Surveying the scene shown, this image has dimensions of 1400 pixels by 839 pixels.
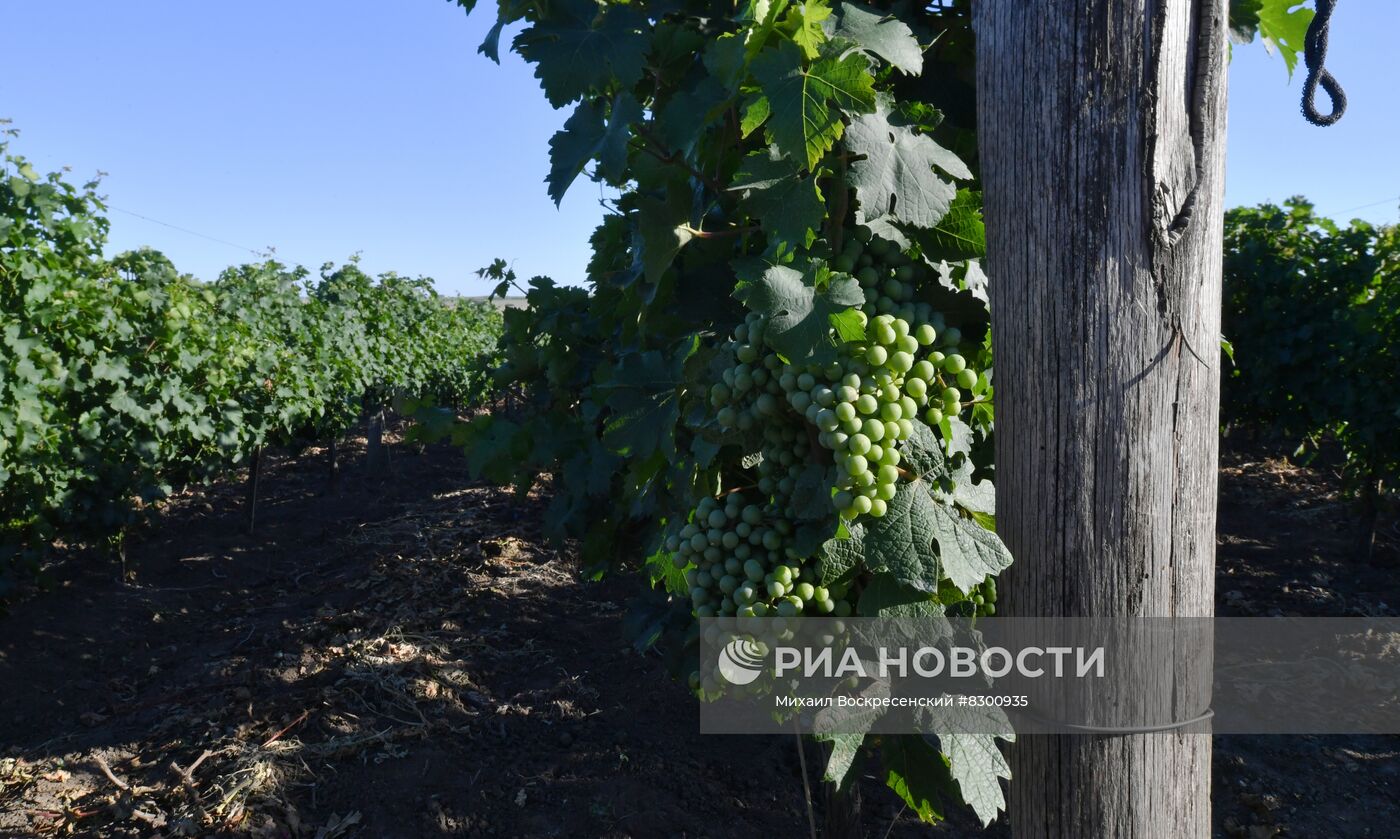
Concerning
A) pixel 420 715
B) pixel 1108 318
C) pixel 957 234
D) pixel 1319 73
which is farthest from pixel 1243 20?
pixel 420 715

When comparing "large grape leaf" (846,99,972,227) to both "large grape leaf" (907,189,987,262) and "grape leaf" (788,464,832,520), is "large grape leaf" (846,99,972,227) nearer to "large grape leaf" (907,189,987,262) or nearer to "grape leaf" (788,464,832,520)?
"large grape leaf" (907,189,987,262)

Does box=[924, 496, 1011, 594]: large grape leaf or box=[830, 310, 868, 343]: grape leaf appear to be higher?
box=[830, 310, 868, 343]: grape leaf

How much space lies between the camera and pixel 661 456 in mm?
2059

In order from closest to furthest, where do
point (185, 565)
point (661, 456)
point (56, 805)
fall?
point (661, 456) < point (56, 805) < point (185, 565)

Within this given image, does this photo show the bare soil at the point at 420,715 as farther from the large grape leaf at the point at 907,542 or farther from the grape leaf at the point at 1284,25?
the grape leaf at the point at 1284,25

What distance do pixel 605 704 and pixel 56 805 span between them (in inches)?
94.9

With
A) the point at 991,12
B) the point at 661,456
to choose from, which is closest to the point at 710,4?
the point at 991,12

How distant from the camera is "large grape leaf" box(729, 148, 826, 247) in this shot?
145cm

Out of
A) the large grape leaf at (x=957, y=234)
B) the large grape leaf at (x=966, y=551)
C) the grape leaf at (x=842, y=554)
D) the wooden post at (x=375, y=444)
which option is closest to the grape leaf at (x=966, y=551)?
the large grape leaf at (x=966, y=551)

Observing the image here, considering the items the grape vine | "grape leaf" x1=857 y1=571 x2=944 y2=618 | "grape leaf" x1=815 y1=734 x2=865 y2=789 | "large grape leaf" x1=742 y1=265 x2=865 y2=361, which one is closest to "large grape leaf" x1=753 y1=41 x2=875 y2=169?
the grape vine

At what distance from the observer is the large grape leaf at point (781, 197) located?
1.45 metres

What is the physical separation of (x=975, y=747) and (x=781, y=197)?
36.2 inches

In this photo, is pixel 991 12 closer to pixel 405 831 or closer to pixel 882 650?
pixel 882 650

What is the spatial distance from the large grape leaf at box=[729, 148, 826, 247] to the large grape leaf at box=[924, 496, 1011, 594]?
482 millimetres
